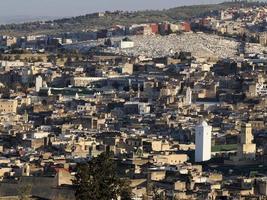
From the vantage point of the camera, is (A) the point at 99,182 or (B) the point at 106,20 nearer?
(A) the point at 99,182

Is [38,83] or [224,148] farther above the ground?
[224,148]

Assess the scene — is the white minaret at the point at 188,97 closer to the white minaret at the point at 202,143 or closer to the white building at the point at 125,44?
the white minaret at the point at 202,143

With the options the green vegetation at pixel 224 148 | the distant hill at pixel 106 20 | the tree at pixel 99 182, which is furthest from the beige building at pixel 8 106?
the distant hill at pixel 106 20

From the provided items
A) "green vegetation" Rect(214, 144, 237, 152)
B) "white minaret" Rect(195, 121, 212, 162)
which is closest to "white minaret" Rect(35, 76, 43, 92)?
"green vegetation" Rect(214, 144, 237, 152)

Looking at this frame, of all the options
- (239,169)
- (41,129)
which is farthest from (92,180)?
(41,129)

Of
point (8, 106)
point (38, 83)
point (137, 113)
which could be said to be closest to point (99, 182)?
point (137, 113)

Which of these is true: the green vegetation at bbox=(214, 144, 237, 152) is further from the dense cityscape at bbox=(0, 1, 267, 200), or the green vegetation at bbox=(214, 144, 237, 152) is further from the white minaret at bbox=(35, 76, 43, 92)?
the white minaret at bbox=(35, 76, 43, 92)

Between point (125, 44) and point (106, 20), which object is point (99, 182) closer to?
point (125, 44)

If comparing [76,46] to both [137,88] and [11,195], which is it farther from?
[11,195]
